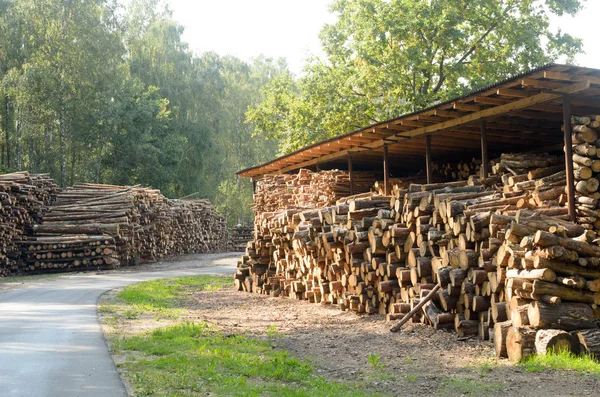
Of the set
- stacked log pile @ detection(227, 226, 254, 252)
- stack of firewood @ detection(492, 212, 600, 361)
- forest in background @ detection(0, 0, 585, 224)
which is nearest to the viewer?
stack of firewood @ detection(492, 212, 600, 361)

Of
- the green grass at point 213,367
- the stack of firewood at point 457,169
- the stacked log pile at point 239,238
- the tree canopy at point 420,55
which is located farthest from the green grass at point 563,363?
the stacked log pile at point 239,238

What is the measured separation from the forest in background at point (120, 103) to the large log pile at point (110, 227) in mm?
9489

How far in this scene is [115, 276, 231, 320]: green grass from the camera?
45.6 ft

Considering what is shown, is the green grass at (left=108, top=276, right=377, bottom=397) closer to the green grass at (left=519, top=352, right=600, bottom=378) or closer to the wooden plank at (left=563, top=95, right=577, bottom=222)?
the green grass at (left=519, top=352, right=600, bottom=378)

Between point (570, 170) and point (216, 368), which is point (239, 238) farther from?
point (216, 368)

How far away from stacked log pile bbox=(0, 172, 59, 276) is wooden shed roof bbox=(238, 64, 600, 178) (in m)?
11.3

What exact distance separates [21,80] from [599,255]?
36230 millimetres

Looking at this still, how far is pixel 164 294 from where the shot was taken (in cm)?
1778

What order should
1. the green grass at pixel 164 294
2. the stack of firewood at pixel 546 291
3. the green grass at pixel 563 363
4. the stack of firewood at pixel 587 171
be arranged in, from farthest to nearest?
the green grass at pixel 164 294 → the stack of firewood at pixel 587 171 → the stack of firewood at pixel 546 291 → the green grass at pixel 563 363

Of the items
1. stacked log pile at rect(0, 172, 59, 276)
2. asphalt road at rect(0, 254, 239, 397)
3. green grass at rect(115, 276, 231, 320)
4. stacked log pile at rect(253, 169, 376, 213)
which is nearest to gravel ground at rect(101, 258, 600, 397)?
green grass at rect(115, 276, 231, 320)

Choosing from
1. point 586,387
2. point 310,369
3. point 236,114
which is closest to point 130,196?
point 310,369

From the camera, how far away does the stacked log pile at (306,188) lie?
18719mm

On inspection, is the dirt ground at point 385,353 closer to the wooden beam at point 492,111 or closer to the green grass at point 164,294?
the green grass at point 164,294

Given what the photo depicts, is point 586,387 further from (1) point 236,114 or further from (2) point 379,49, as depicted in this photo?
(1) point 236,114
